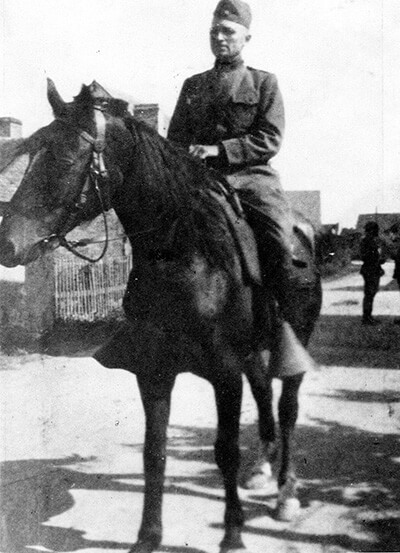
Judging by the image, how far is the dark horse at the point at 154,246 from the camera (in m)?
3.05

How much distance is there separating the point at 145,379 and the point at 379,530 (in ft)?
5.80

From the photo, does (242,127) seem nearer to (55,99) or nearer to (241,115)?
(241,115)

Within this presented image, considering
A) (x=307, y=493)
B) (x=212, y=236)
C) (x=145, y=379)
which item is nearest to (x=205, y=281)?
(x=212, y=236)

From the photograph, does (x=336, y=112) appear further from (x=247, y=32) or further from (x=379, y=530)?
(x=379, y=530)

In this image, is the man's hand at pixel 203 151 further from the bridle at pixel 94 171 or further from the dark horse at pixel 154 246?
the bridle at pixel 94 171

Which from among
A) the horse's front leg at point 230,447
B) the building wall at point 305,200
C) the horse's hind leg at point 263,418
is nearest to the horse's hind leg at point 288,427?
the horse's hind leg at point 263,418

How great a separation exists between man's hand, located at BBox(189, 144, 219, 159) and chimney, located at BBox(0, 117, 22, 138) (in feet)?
12.9

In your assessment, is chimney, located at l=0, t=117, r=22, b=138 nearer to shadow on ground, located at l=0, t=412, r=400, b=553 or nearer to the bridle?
shadow on ground, located at l=0, t=412, r=400, b=553

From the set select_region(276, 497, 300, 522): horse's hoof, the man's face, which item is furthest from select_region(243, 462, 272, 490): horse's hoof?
the man's face

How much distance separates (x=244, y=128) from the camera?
12.8 feet

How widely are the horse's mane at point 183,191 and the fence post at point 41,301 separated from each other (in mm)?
6328

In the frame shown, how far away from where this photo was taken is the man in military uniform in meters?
3.81

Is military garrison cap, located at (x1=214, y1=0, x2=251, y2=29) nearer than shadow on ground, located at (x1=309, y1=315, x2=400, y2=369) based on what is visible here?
Yes

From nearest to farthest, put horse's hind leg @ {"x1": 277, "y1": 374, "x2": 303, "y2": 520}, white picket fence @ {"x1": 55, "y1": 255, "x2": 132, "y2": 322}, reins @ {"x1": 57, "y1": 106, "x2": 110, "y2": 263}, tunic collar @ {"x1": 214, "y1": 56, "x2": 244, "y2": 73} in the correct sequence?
reins @ {"x1": 57, "y1": 106, "x2": 110, "y2": 263}, tunic collar @ {"x1": 214, "y1": 56, "x2": 244, "y2": 73}, horse's hind leg @ {"x1": 277, "y1": 374, "x2": 303, "y2": 520}, white picket fence @ {"x1": 55, "y1": 255, "x2": 132, "y2": 322}
